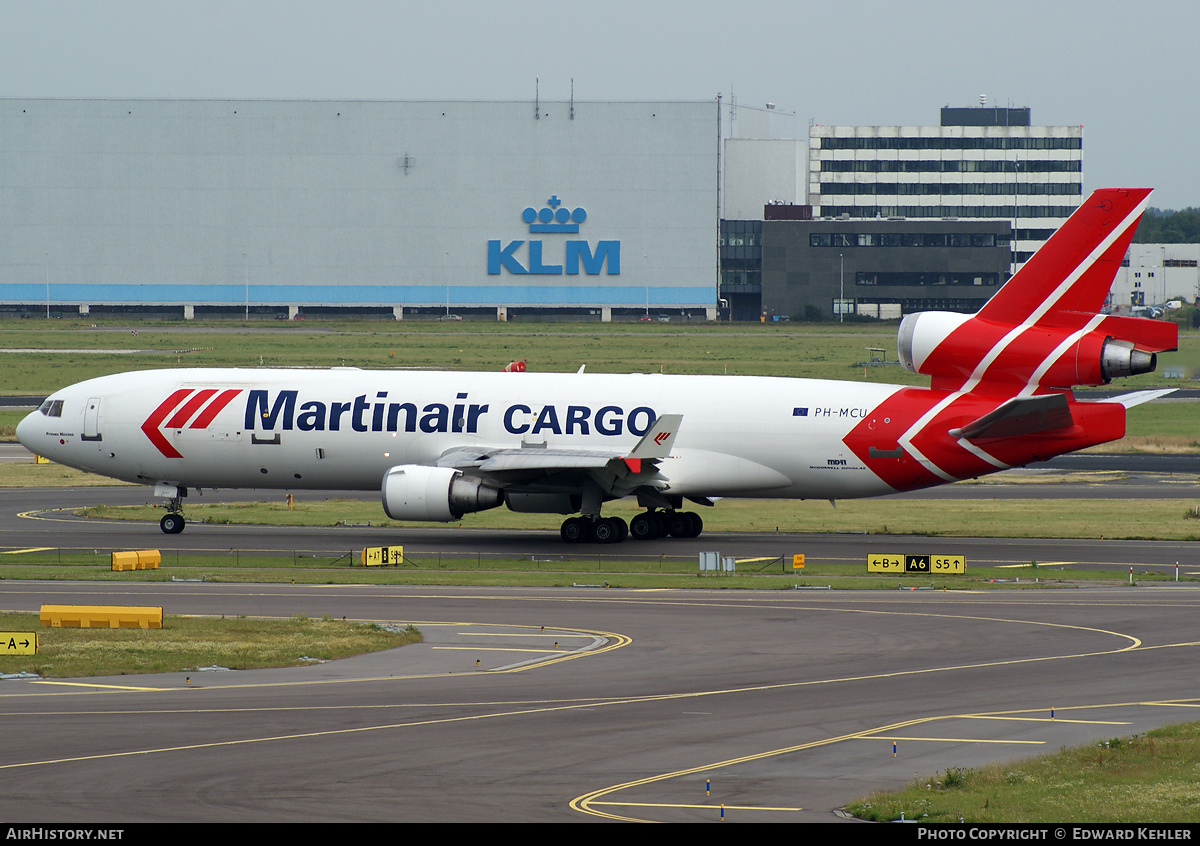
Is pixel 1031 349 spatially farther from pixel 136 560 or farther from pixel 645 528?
pixel 136 560

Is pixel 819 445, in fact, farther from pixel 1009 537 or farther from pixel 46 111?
pixel 46 111

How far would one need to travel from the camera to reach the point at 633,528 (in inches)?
1970

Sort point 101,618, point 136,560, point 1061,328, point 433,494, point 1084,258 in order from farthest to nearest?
point 433,494 < point 1061,328 < point 1084,258 < point 136,560 < point 101,618

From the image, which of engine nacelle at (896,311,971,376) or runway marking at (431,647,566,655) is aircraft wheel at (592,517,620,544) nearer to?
engine nacelle at (896,311,971,376)

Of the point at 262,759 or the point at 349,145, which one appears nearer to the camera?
the point at 262,759

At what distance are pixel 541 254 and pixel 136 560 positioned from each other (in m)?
149

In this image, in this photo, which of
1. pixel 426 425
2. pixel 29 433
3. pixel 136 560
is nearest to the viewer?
pixel 136 560

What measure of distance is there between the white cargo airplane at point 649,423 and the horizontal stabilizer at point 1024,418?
64mm

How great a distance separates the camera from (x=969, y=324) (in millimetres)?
46562

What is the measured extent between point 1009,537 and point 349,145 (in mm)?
150744

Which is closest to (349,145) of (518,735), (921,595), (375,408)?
(375,408)

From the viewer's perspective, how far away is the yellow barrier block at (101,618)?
1225 inches

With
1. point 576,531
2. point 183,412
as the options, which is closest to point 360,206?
point 183,412

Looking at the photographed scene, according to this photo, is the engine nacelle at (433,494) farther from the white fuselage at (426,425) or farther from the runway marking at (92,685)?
the runway marking at (92,685)
